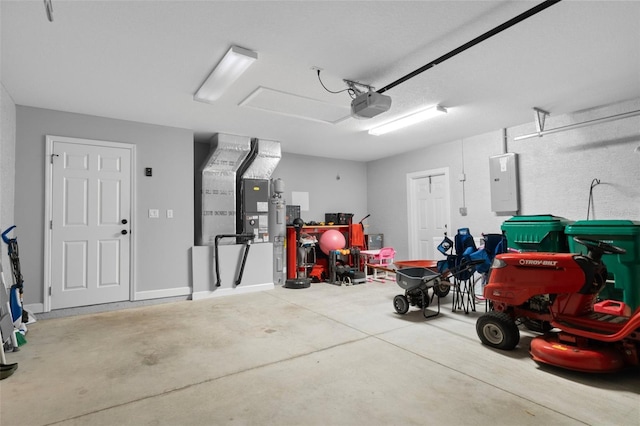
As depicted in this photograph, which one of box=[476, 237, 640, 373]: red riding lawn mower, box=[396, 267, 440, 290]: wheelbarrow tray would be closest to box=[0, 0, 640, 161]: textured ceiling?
box=[476, 237, 640, 373]: red riding lawn mower

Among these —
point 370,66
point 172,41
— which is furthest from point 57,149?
point 370,66

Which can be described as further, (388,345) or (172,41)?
(388,345)

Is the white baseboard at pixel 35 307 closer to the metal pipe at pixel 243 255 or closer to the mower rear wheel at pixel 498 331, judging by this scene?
the metal pipe at pixel 243 255

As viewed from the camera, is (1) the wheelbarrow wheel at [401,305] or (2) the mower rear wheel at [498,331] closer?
(2) the mower rear wheel at [498,331]

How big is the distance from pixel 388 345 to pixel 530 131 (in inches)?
164

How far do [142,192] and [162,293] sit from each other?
1.53 m

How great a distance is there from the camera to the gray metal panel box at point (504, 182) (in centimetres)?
511

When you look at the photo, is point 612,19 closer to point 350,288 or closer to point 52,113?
point 350,288

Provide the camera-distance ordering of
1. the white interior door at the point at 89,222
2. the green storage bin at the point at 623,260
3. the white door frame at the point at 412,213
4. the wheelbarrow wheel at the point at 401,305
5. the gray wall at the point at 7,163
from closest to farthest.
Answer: the green storage bin at the point at 623,260, the gray wall at the point at 7,163, the wheelbarrow wheel at the point at 401,305, the white interior door at the point at 89,222, the white door frame at the point at 412,213

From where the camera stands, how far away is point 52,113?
4.22 m

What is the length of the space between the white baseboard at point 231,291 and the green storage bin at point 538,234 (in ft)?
12.5

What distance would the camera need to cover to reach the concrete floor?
1894 mm

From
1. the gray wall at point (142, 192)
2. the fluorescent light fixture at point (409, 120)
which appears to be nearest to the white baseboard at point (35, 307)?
the gray wall at point (142, 192)

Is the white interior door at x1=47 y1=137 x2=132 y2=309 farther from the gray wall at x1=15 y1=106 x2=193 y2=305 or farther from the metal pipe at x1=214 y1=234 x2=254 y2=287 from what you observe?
the metal pipe at x1=214 y1=234 x2=254 y2=287
